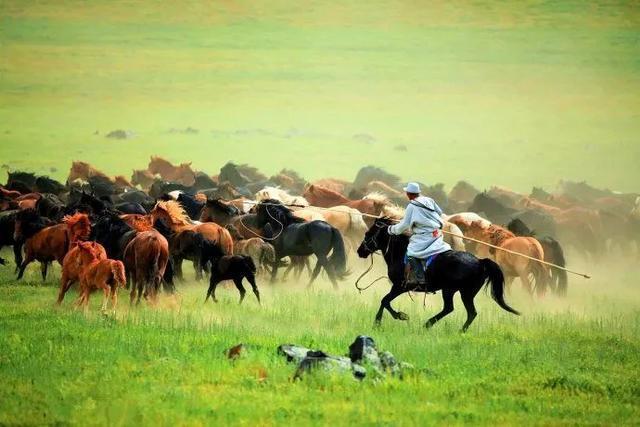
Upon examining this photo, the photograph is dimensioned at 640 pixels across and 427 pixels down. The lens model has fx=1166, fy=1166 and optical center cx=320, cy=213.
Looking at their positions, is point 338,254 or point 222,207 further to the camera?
point 222,207

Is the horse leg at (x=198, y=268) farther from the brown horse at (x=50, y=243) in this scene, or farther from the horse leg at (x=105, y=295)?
the horse leg at (x=105, y=295)

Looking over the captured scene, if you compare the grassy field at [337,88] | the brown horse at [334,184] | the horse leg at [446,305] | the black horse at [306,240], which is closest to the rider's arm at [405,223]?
the horse leg at [446,305]

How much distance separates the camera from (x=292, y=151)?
156ft

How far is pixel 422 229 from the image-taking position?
1352 centimetres

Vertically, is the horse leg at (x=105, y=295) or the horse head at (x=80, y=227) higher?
the horse head at (x=80, y=227)

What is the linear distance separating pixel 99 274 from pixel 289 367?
3814 millimetres

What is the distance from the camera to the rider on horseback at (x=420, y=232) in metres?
13.5

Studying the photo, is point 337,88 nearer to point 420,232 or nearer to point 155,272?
point 155,272

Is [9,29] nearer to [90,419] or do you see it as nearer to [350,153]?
[350,153]

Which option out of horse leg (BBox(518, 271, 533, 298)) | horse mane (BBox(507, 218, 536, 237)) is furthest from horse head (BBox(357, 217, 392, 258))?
horse mane (BBox(507, 218, 536, 237))

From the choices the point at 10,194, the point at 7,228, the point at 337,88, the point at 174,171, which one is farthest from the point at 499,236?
the point at 337,88

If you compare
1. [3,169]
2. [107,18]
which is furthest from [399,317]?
[107,18]

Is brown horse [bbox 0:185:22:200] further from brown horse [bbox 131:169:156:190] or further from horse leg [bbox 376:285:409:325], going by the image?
horse leg [bbox 376:285:409:325]

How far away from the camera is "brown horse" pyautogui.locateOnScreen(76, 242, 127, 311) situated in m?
13.7
